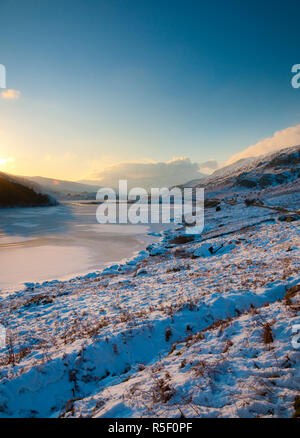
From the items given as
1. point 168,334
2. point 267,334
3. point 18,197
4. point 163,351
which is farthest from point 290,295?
point 18,197

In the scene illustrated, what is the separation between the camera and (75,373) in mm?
5113

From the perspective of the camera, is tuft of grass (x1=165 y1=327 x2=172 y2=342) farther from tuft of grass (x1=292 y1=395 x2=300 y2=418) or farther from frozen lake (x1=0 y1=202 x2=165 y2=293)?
frozen lake (x1=0 y1=202 x2=165 y2=293)

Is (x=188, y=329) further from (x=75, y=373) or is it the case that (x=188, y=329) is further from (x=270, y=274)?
(x=270, y=274)

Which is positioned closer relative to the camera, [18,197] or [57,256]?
[57,256]

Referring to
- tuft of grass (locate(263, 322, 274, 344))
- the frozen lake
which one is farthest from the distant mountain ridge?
tuft of grass (locate(263, 322, 274, 344))

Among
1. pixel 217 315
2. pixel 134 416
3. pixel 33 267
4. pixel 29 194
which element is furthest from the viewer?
pixel 29 194

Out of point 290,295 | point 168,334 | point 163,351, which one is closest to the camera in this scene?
point 163,351

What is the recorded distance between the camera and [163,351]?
5746mm

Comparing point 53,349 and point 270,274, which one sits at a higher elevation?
point 270,274

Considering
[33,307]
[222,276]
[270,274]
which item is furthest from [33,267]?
[270,274]

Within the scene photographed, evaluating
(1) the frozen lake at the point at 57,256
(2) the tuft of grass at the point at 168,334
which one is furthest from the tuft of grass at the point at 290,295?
(1) the frozen lake at the point at 57,256

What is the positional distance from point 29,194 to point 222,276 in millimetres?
137135

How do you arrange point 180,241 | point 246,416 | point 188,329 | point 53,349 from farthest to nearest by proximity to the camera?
point 180,241
point 188,329
point 53,349
point 246,416

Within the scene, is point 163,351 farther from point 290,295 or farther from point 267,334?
point 290,295
